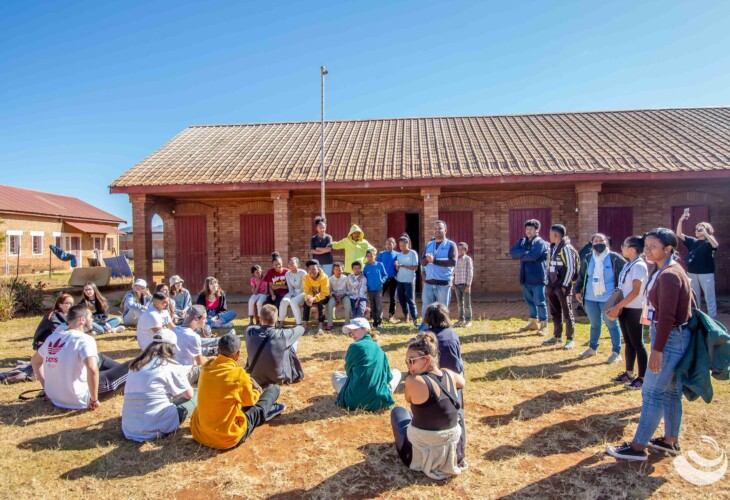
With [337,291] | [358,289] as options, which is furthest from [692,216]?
[337,291]

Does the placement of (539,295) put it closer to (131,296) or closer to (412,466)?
(412,466)

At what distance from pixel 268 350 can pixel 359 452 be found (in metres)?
1.76

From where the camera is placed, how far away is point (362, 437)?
13.0 feet

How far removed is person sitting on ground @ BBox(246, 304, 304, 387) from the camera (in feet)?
16.4

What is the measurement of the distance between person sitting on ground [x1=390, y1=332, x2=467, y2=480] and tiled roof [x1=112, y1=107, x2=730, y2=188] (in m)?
8.58

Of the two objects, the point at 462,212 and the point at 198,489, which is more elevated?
the point at 462,212

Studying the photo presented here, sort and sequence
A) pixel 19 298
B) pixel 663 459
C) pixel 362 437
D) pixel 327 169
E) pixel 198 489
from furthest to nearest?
pixel 327 169
pixel 19 298
pixel 362 437
pixel 663 459
pixel 198 489

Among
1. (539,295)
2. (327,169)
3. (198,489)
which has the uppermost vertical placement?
(327,169)

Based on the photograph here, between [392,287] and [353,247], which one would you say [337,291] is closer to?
[353,247]

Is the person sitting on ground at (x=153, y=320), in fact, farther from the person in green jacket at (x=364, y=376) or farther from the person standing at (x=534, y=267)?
the person standing at (x=534, y=267)

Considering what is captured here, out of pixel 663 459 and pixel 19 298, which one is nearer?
pixel 663 459

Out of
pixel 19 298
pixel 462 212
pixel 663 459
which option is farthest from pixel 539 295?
pixel 19 298

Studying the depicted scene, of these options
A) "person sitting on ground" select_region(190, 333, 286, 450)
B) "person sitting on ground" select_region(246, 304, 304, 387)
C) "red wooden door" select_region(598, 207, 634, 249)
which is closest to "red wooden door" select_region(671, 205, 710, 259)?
"red wooden door" select_region(598, 207, 634, 249)

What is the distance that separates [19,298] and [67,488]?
10066mm
